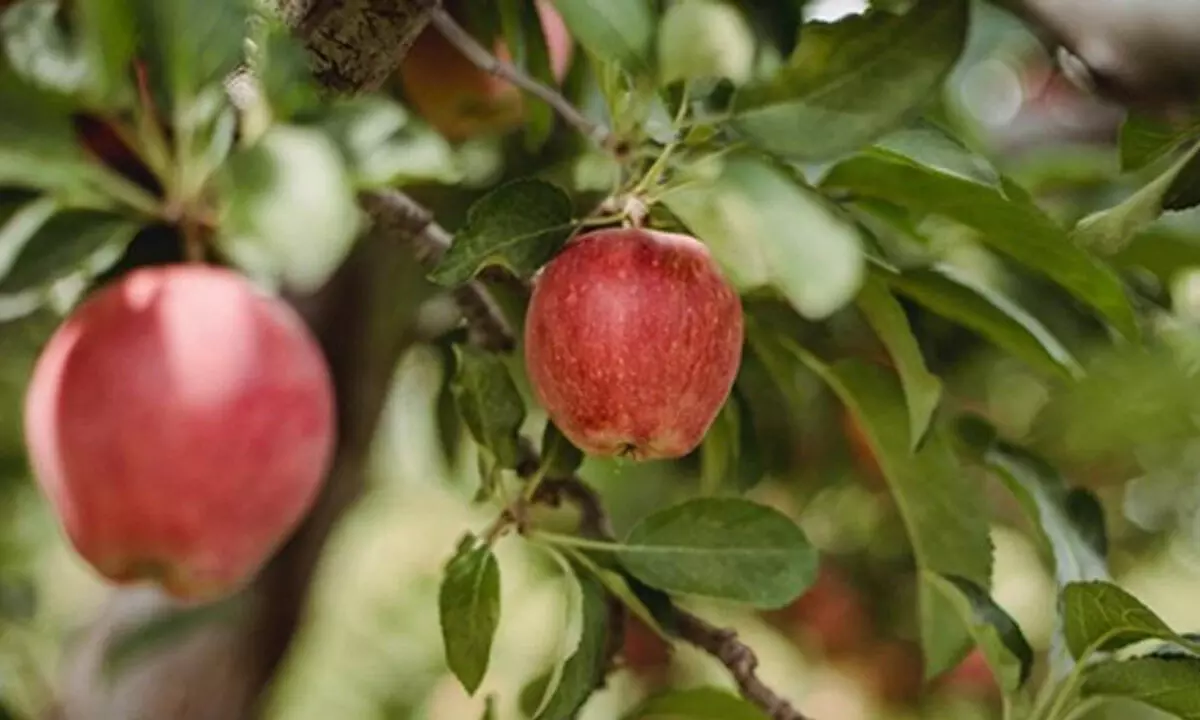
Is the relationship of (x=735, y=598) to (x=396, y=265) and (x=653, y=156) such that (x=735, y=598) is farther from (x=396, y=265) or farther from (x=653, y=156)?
(x=396, y=265)

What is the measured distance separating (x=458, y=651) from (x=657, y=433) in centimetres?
11

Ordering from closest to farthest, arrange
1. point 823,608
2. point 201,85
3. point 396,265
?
point 201,85 → point 396,265 → point 823,608

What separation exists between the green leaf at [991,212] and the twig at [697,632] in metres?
0.16

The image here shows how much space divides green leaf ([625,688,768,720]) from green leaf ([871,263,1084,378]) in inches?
6.4

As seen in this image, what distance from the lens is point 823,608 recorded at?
1.23m

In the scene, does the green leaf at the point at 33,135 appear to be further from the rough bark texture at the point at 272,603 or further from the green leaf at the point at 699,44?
the rough bark texture at the point at 272,603

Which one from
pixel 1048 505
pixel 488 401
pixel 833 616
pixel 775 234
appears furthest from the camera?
pixel 833 616

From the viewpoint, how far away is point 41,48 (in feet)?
1.81

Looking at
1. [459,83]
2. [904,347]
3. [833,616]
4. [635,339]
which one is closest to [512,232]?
[635,339]

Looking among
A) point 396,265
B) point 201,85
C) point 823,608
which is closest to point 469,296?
point 201,85

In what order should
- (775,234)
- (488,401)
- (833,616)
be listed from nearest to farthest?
(775,234)
(488,401)
(833,616)

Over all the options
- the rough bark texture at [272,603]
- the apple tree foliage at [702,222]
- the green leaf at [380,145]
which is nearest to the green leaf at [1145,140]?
the apple tree foliage at [702,222]

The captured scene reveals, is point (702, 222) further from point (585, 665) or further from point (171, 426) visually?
point (171, 426)

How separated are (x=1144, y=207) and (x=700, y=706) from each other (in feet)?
0.83
